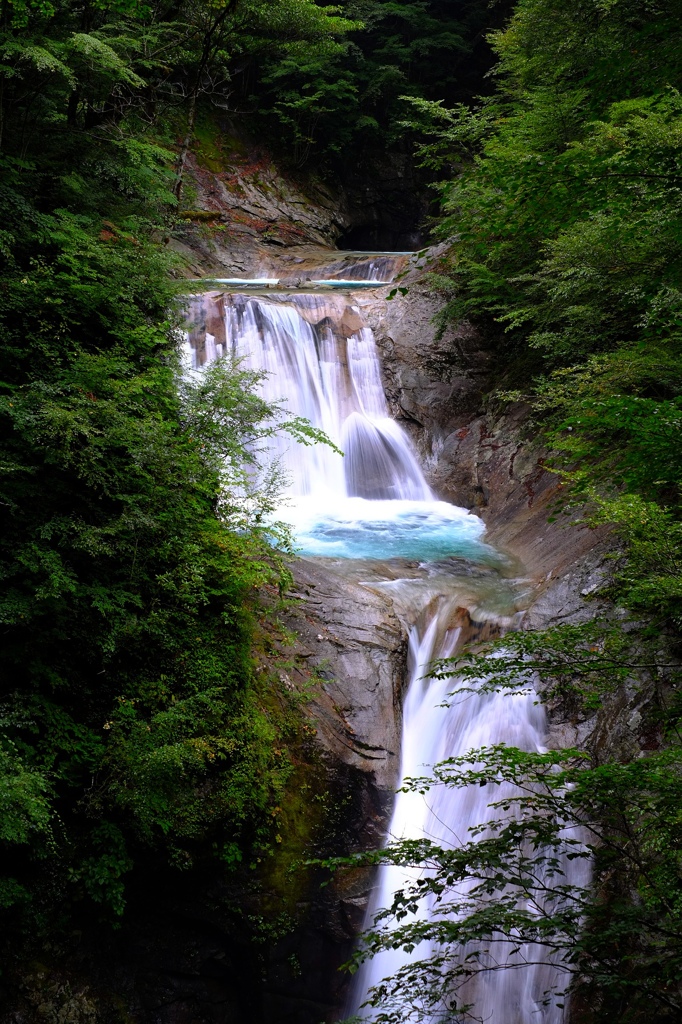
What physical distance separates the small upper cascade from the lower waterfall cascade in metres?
0.02

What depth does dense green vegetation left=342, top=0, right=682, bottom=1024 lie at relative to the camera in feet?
9.23

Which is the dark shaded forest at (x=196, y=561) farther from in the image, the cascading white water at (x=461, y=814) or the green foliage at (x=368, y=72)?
the green foliage at (x=368, y=72)

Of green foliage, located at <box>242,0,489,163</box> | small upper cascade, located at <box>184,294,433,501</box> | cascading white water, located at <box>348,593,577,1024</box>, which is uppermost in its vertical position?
green foliage, located at <box>242,0,489,163</box>

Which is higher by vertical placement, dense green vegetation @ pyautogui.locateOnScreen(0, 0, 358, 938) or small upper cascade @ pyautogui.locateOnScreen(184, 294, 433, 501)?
small upper cascade @ pyautogui.locateOnScreen(184, 294, 433, 501)

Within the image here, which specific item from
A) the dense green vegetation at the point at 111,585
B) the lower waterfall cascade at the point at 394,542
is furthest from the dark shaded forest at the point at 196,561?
the lower waterfall cascade at the point at 394,542

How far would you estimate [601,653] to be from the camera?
5.43m

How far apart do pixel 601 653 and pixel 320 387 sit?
8502 millimetres

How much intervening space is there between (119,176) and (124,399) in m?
3.98

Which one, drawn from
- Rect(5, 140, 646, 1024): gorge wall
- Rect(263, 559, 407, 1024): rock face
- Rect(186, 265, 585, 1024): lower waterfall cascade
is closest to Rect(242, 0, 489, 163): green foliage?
Rect(186, 265, 585, 1024): lower waterfall cascade

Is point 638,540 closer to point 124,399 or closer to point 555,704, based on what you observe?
point 555,704

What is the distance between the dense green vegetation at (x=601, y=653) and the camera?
9.23 ft

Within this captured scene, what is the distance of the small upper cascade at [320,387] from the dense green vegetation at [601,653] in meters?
3.59

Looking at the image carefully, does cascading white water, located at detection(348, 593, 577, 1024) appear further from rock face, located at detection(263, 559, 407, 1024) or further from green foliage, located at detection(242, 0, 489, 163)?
green foliage, located at detection(242, 0, 489, 163)

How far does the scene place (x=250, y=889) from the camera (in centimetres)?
509
